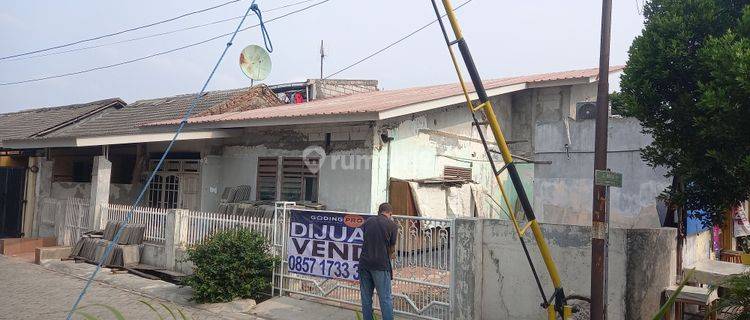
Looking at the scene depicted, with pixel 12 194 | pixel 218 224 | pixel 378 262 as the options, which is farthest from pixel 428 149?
pixel 12 194

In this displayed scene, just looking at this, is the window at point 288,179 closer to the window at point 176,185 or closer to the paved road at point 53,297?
the window at point 176,185

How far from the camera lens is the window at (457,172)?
40.9 feet

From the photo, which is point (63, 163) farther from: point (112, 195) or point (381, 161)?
point (381, 161)

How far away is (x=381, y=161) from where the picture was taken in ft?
35.4

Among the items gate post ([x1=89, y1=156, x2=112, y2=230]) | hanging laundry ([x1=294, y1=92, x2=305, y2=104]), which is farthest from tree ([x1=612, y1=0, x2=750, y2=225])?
hanging laundry ([x1=294, y1=92, x2=305, y2=104])

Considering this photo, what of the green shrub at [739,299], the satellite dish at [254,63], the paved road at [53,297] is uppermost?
the satellite dish at [254,63]

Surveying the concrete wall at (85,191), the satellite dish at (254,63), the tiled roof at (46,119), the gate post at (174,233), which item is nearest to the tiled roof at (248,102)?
the satellite dish at (254,63)

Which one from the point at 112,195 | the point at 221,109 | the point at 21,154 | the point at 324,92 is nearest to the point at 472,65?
the point at 221,109

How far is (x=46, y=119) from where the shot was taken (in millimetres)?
18656

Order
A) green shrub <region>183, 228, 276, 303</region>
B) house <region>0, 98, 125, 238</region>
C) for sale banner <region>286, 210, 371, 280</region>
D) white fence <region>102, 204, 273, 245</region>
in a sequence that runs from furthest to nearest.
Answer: house <region>0, 98, 125, 238</region> → white fence <region>102, 204, 273, 245</region> → green shrub <region>183, 228, 276, 303</region> → for sale banner <region>286, 210, 371, 280</region>

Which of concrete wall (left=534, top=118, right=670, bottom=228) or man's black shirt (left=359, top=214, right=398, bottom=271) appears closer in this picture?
Answer: man's black shirt (left=359, top=214, right=398, bottom=271)

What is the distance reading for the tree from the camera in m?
4.42

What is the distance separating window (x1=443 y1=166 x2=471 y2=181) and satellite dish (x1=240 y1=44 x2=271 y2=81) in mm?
7232

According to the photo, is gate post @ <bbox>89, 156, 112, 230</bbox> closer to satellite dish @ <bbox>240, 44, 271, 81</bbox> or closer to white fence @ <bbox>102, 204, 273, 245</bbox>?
white fence @ <bbox>102, 204, 273, 245</bbox>
